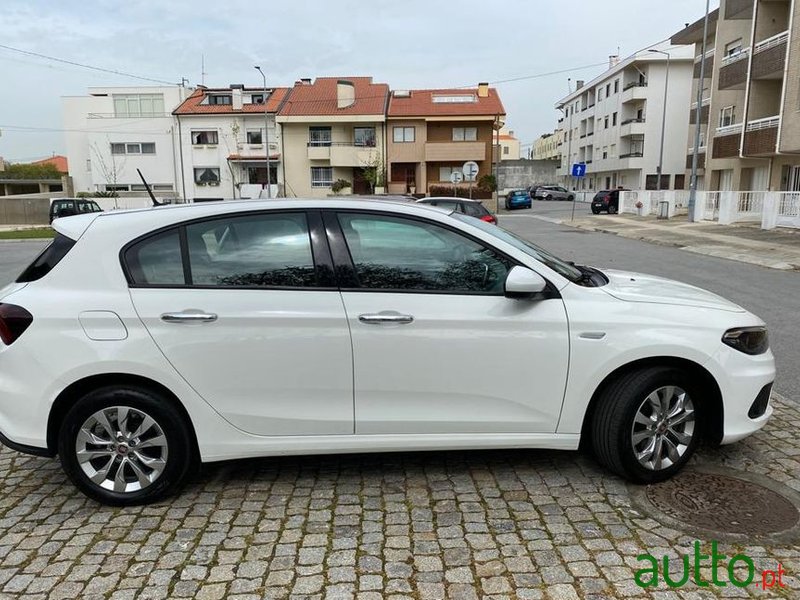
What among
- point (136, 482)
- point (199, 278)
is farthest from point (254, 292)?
point (136, 482)

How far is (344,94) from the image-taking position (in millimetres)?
46875

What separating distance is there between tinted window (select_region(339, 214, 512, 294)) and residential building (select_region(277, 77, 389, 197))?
1690 inches

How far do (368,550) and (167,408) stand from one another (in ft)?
4.24

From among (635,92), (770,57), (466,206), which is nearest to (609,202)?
(770,57)

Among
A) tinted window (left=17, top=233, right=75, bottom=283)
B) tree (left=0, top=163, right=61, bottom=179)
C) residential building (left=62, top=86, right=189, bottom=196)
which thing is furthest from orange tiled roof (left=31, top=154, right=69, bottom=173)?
tinted window (left=17, top=233, right=75, bottom=283)

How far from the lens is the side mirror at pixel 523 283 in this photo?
3.31 meters

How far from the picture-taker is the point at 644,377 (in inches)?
137

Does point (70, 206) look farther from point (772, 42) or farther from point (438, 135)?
point (772, 42)

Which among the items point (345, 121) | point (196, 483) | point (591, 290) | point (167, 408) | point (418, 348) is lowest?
point (196, 483)

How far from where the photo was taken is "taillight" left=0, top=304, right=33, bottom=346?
3.30 meters

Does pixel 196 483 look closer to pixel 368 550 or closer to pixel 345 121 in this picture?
pixel 368 550

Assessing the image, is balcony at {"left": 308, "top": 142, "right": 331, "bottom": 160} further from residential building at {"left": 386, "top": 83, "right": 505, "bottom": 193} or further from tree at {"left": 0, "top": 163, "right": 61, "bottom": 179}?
tree at {"left": 0, "top": 163, "right": 61, "bottom": 179}

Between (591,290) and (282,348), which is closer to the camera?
(282,348)

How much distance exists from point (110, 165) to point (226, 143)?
33.6 ft
